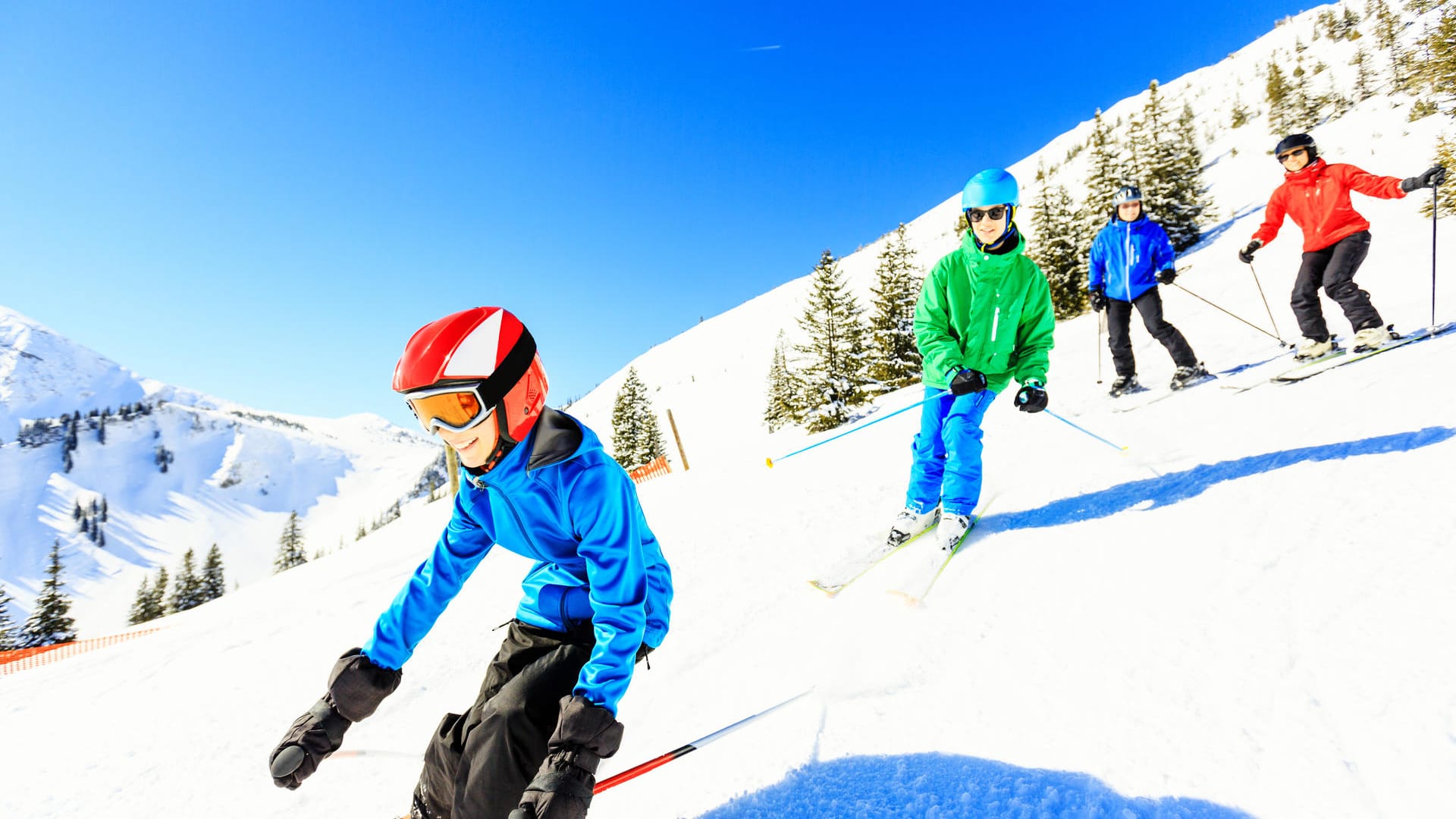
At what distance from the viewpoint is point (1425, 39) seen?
50.6 ft

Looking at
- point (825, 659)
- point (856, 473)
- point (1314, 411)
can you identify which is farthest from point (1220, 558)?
point (856, 473)

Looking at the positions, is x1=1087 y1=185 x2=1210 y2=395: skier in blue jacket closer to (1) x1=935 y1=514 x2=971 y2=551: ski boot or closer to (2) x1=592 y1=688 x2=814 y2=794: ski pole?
(1) x1=935 y1=514 x2=971 y2=551: ski boot

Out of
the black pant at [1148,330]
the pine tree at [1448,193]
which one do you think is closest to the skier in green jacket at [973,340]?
the black pant at [1148,330]

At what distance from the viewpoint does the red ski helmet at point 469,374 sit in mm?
1926

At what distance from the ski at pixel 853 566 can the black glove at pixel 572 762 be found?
2.04 meters

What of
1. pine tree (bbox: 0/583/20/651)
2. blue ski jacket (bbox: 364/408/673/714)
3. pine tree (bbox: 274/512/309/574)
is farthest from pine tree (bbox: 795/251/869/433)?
pine tree (bbox: 274/512/309/574)

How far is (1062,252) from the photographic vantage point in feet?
85.9

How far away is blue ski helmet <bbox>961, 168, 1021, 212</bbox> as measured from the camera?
12.5 feet

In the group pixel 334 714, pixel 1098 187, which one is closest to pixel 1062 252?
pixel 1098 187

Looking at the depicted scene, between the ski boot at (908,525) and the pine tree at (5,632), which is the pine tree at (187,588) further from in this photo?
the ski boot at (908,525)

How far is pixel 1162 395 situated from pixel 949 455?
4416 millimetres

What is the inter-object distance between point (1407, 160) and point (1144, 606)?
96.4ft

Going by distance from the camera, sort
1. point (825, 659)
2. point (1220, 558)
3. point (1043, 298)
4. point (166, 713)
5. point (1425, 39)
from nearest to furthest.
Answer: point (1220, 558), point (825, 659), point (166, 713), point (1043, 298), point (1425, 39)

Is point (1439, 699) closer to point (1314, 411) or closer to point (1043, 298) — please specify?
point (1043, 298)
